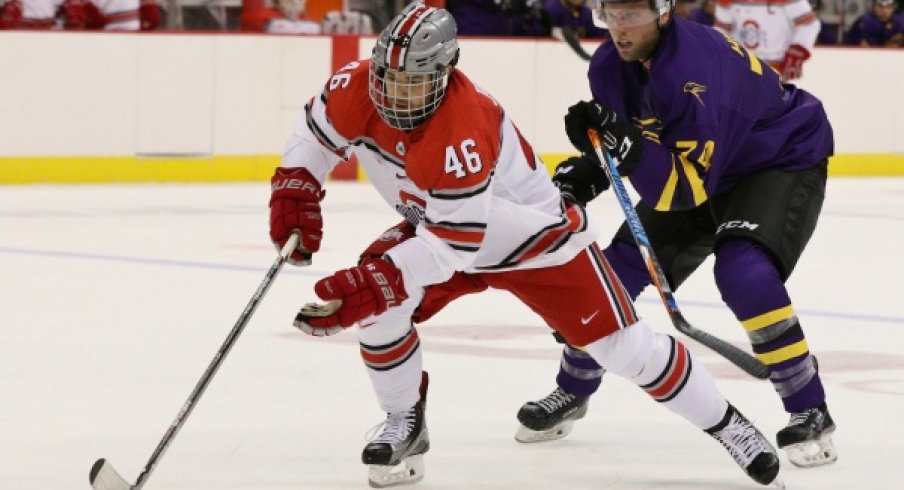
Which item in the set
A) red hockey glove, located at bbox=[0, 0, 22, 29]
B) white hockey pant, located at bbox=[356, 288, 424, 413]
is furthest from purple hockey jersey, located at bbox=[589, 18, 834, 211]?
red hockey glove, located at bbox=[0, 0, 22, 29]

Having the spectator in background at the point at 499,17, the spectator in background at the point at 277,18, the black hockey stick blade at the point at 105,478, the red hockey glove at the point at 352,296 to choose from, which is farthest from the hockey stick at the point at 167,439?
the spectator in background at the point at 499,17

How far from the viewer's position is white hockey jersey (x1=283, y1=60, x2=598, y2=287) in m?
3.17

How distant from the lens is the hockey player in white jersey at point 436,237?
3176 millimetres

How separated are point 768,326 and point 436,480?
0.72 metres

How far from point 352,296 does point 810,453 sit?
1122 millimetres

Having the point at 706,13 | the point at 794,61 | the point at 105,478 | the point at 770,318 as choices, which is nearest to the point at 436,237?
the point at 105,478

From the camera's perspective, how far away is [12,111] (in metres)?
Result: 9.34

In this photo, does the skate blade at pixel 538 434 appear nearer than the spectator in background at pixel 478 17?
Yes

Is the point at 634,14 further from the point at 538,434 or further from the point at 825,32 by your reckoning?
the point at 825,32

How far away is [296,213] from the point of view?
3477 mm

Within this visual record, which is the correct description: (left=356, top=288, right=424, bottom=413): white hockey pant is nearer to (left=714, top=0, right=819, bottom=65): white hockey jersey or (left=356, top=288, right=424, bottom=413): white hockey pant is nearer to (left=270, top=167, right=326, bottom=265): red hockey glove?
(left=270, top=167, right=326, bottom=265): red hockey glove

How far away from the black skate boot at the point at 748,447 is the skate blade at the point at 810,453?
17 centimetres

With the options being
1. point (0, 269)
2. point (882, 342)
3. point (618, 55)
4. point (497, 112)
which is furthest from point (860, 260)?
point (497, 112)

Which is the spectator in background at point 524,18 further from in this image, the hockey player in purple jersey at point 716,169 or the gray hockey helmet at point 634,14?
the gray hockey helmet at point 634,14
